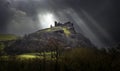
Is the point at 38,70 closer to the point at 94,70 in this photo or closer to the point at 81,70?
the point at 81,70

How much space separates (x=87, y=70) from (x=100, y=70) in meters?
11.3

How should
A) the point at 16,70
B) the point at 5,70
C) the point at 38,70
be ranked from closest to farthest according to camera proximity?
1. the point at 5,70
2. the point at 16,70
3. the point at 38,70

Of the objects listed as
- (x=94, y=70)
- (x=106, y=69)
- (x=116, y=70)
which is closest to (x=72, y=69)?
(x=94, y=70)

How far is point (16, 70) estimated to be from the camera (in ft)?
428

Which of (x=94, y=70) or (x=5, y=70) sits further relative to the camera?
(x=94, y=70)

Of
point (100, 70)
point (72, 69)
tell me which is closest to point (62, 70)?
point (72, 69)

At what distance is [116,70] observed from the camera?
155 m

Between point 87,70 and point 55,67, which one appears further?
point 55,67

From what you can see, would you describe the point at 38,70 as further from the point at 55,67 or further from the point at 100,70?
the point at 100,70

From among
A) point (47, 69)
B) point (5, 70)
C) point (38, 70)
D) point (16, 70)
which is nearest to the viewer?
point (5, 70)

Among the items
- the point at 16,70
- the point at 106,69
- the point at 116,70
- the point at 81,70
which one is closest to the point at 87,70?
the point at 81,70

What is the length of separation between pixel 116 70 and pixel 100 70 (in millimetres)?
19364

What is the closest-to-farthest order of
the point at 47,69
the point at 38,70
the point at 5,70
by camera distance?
the point at 5,70 → the point at 38,70 → the point at 47,69

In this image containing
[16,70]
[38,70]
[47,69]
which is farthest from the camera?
[47,69]
